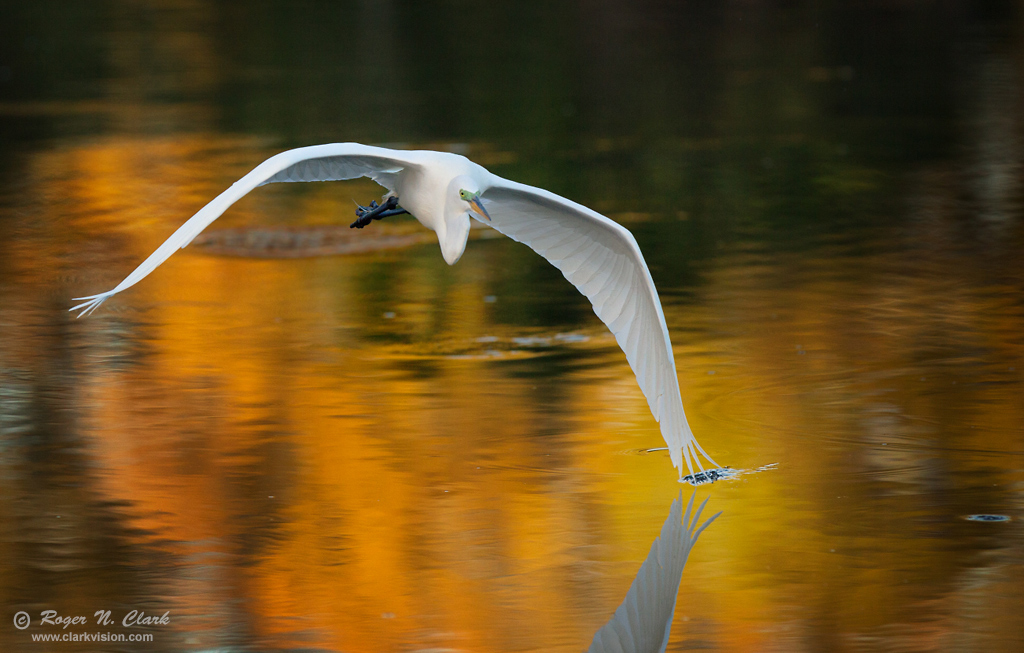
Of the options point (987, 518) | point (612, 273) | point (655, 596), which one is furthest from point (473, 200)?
point (987, 518)

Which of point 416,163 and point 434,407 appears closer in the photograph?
point 416,163

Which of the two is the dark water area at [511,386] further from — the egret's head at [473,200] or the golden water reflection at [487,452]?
the egret's head at [473,200]

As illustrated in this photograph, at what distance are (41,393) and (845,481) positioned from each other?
A: 487 centimetres

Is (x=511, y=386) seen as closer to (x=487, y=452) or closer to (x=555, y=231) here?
(x=487, y=452)

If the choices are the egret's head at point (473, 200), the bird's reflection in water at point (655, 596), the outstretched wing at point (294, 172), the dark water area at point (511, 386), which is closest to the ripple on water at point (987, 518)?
the dark water area at point (511, 386)

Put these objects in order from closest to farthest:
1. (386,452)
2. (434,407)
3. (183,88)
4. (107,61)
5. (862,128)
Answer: (386,452), (434,407), (862,128), (183,88), (107,61)

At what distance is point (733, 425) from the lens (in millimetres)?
9039

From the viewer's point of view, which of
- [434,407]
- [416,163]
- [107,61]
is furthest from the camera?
[107,61]

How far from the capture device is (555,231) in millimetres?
7996

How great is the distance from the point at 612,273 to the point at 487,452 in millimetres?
1317

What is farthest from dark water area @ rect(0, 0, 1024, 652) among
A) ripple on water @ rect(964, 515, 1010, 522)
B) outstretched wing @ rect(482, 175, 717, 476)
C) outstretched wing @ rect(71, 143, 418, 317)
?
outstretched wing @ rect(71, 143, 418, 317)

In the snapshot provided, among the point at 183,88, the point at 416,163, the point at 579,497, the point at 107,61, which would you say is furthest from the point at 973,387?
the point at 107,61

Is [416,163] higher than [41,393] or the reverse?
higher

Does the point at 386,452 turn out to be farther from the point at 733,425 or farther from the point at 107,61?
the point at 107,61
